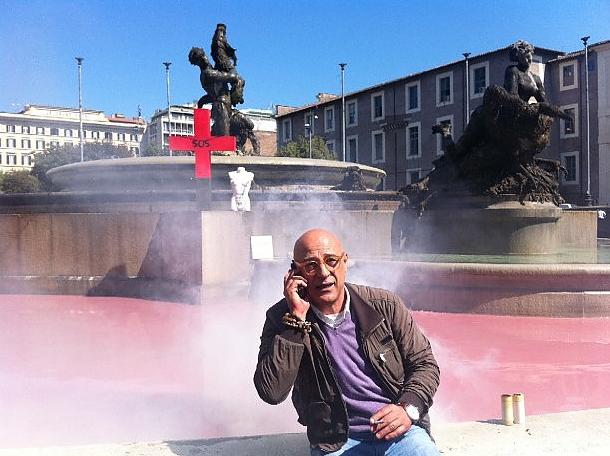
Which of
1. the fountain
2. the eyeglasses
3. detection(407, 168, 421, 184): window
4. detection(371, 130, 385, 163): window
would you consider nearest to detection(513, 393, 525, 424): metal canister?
the fountain

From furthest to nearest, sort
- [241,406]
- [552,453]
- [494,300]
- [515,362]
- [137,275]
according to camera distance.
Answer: [137,275] < [494,300] < [515,362] < [241,406] < [552,453]

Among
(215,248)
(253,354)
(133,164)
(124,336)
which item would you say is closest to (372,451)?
(253,354)

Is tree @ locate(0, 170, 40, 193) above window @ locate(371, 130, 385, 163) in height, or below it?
below

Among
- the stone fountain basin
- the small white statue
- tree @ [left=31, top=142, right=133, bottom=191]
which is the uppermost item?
tree @ [left=31, top=142, right=133, bottom=191]

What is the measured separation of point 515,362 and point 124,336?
3653 millimetres

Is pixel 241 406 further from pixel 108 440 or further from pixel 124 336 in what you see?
pixel 124 336

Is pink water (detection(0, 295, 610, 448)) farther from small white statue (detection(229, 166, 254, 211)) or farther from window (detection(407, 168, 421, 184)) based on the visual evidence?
window (detection(407, 168, 421, 184))

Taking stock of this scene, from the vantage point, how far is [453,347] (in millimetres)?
5203

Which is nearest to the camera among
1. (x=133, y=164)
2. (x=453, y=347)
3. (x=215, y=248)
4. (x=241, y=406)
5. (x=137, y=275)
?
(x=241, y=406)

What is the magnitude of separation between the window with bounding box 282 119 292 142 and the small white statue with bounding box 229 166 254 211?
51.1 meters

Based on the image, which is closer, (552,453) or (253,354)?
(552,453)

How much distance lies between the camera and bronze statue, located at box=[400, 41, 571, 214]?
31.6 feet

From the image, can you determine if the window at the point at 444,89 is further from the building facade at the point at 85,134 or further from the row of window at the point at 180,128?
the row of window at the point at 180,128

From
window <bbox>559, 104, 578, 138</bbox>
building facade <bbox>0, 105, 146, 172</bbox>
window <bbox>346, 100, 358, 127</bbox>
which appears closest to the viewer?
building facade <bbox>0, 105, 146, 172</bbox>
